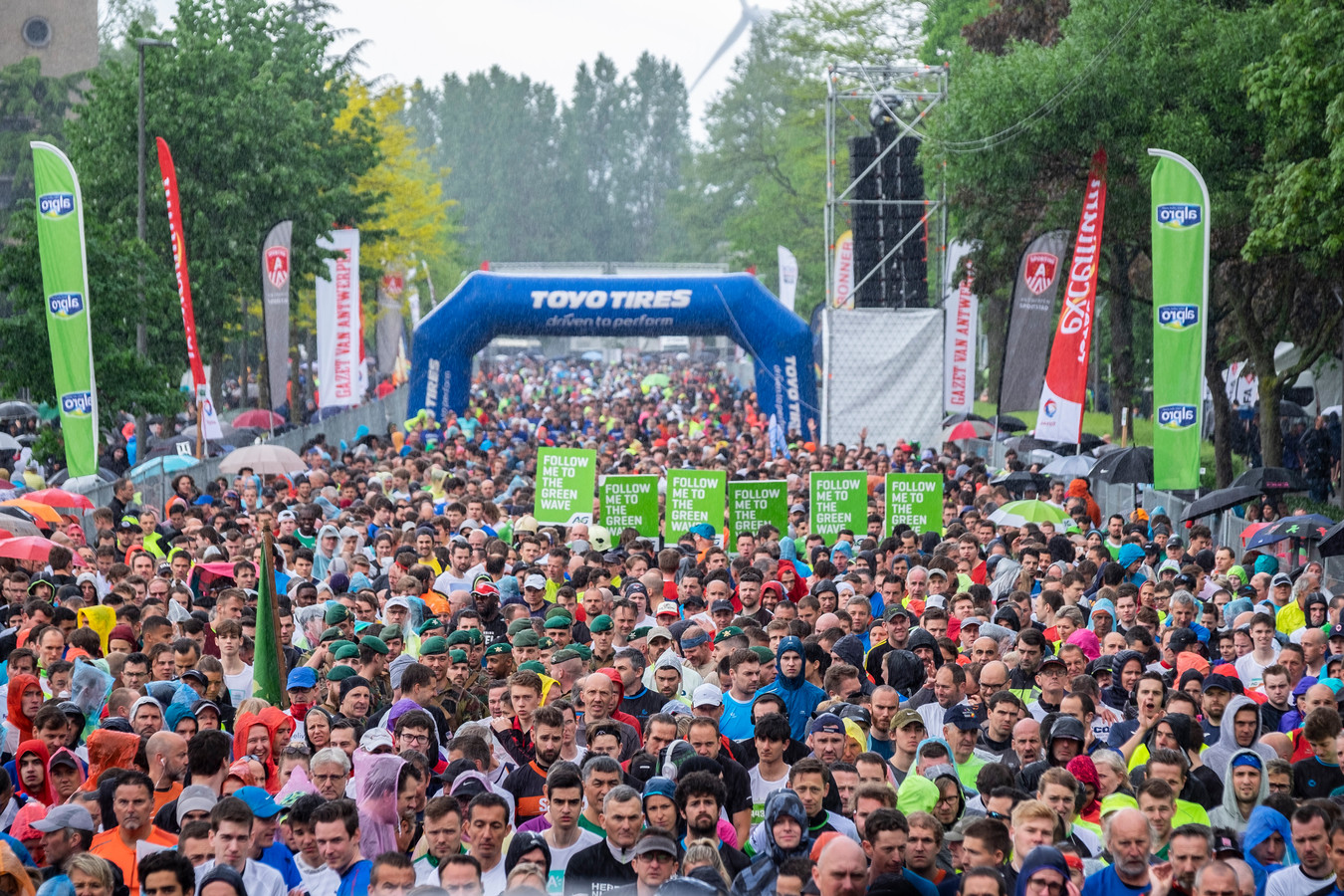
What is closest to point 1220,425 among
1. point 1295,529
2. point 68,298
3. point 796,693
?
point 1295,529

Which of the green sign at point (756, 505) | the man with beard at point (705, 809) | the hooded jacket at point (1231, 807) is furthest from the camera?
the green sign at point (756, 505)

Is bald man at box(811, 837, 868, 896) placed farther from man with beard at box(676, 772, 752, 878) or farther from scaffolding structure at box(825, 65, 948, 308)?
scaffolding structure at box(825, 65, 948, 308)

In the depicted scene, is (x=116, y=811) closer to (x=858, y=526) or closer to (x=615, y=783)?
(x=615, y=783)

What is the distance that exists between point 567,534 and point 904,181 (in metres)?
15.5

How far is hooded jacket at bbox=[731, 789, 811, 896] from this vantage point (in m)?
6.64

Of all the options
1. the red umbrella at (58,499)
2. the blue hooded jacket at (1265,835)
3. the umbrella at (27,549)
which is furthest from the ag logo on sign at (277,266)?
the blue hooded jacket at (1265,835)

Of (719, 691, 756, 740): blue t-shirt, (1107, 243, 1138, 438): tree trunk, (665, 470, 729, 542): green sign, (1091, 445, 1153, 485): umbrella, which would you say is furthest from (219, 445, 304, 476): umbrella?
(1107, 243, 1138, 438): tree trunk

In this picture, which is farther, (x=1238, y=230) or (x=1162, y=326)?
(x=1238, y=230)

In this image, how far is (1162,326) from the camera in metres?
16.8

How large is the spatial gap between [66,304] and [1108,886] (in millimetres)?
14973

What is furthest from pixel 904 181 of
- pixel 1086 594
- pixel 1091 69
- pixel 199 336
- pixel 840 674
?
pixel 840 674

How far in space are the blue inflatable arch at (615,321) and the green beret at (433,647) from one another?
22.2 meters

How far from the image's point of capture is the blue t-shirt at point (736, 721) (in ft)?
30.4

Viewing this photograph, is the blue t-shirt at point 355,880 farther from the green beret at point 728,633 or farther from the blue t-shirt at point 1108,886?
the green beret at point 728,633
